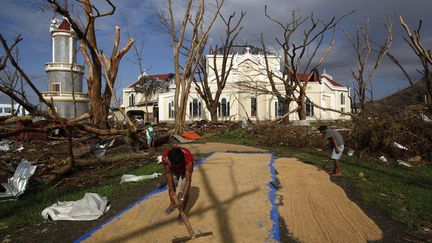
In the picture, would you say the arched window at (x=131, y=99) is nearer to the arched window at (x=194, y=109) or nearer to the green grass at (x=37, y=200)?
the arched window at (x=194, y=109)

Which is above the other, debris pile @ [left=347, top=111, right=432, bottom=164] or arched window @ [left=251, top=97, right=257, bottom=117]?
arched window @ [left=251, top=97, right=257, bottom=117]

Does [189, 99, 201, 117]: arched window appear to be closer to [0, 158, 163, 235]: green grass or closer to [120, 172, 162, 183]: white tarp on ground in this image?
[0, 158, 163, 235]: green grass

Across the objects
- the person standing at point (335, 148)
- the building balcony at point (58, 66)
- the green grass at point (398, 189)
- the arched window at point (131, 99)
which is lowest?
the green grass at point (398, 189)

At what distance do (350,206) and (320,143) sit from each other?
32.1 ft

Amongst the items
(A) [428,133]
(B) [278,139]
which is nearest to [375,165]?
(A) [428,133]

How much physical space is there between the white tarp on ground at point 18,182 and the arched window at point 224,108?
2884cm

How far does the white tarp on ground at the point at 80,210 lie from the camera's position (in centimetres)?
580

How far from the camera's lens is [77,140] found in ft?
45.0

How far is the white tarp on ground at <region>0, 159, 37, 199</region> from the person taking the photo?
753cm

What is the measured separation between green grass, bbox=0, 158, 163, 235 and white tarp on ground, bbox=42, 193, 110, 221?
0.21 meters

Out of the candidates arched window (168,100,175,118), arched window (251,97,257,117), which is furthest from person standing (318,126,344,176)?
arched window (168,100,175,118)

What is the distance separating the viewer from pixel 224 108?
1444 inches

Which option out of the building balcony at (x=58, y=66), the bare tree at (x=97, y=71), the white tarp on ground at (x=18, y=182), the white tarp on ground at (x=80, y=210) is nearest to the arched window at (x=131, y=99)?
the building balcony at (x=58, y=66)

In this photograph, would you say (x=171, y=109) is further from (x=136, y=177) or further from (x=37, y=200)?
(x=37, y=200)
